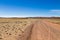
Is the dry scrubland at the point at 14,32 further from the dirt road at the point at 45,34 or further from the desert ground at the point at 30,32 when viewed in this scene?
the dirt road at the point at 45,34

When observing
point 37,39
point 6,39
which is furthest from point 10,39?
point 37,39

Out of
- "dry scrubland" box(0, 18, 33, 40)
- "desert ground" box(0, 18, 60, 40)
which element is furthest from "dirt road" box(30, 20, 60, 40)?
"dry scrubland" box(0, 18, 33, 40)

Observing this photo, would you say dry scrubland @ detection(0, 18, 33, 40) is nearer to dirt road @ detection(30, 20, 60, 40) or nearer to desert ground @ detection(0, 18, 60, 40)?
desert ground @ detection(0, 18, 60, 40)

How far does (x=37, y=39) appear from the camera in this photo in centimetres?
1142

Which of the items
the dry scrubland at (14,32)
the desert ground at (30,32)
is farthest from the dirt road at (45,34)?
the dry scrubland at (14,32)

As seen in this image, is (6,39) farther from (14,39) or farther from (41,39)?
(41,39)

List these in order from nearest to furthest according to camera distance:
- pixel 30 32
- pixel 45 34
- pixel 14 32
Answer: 1. pixel 45 34
2. pixel 30 32
3. pixel 14 32

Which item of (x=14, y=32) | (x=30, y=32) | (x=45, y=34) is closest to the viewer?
(x=45, y=34)

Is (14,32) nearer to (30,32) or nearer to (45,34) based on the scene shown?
(30,32)

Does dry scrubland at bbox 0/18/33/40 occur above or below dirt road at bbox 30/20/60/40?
below

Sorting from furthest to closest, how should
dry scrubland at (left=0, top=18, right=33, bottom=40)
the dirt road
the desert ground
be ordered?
dry scrubland at (left=0, top=18, right=33, bottom=40) < the desert ground < the dirt road

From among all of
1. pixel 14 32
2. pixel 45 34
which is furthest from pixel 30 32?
pixel 45 34

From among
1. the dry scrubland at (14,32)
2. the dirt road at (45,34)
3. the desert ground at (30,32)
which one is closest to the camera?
the dirt road at (45,34)

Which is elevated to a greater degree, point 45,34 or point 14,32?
point 45,34
